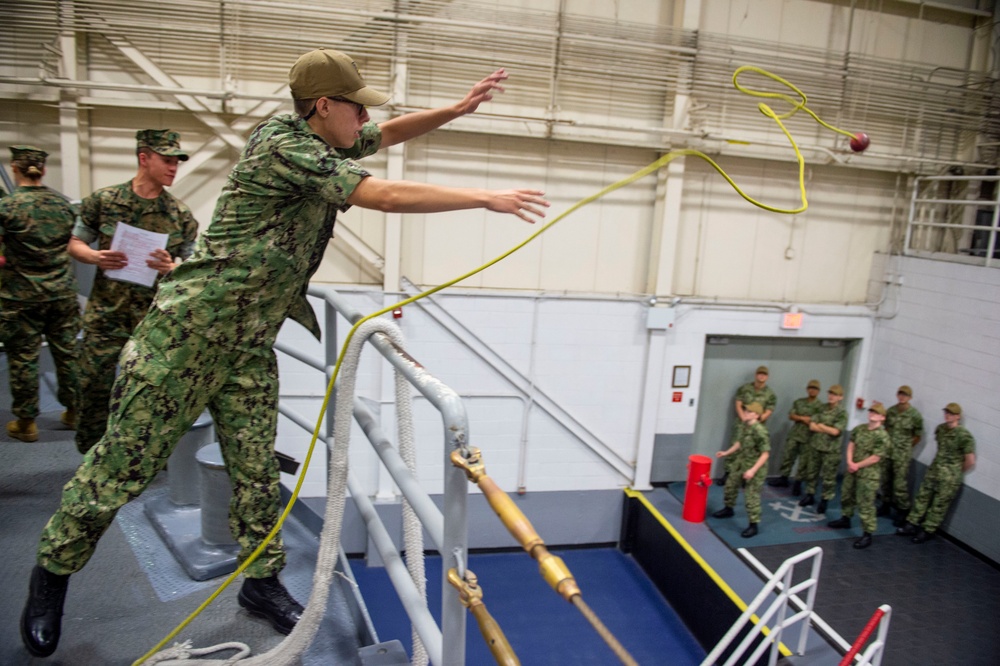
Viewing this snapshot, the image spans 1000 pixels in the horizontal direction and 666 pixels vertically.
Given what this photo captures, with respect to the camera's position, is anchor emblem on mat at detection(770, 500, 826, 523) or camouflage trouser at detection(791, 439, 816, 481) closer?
anchor emblem on mat at detection(770, 500, 826, 523)

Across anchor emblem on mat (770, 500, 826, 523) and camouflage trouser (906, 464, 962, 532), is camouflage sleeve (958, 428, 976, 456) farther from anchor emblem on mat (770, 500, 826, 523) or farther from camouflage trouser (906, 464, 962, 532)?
anchor emblem on mat (770, 500, 826, 523)

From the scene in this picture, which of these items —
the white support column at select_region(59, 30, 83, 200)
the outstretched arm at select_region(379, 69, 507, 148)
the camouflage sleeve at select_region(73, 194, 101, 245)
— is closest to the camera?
the outstretched arm at select_region(379, 69, 507, 148)

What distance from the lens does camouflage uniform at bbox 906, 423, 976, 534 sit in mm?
7430

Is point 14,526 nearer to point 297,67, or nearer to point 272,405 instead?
point 272,405

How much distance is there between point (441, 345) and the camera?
24.0 ft

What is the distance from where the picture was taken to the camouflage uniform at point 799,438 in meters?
8.36

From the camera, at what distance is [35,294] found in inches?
148

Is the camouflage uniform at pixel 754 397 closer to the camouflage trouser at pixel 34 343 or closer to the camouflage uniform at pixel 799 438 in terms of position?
the camouflage uniform at pixel 799 438

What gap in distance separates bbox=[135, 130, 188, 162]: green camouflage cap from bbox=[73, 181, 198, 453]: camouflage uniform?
0.86ft

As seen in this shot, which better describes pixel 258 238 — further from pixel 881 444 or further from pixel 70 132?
pixel 881 444

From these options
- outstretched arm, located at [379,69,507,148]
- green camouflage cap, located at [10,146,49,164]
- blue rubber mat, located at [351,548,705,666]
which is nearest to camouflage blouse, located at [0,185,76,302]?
green camouflage cap, located at [10,146,49,164]

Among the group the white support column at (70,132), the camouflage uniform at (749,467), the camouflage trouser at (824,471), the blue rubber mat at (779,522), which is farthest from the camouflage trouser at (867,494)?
the white support column at (70,132)

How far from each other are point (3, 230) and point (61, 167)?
122 inches

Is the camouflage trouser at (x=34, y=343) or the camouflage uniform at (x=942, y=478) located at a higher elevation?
the camouflage trouser at (x=34, y=343)
